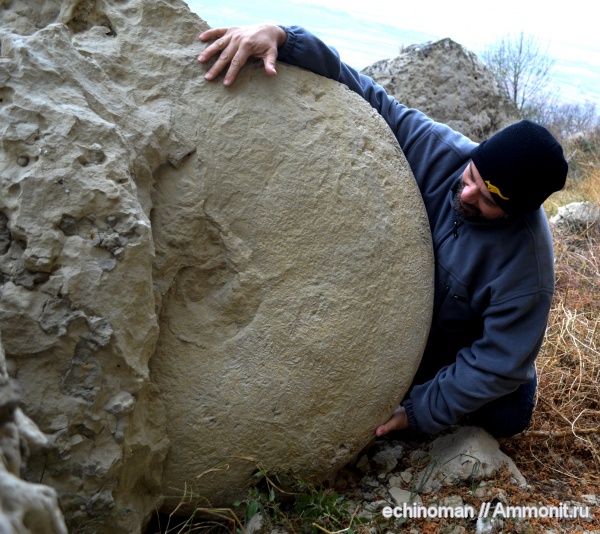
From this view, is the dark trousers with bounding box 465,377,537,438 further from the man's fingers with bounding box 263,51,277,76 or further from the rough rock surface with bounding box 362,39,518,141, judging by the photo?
the rough rock surface with bounding box 362,39,518,141

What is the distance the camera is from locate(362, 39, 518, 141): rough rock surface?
5434 mm

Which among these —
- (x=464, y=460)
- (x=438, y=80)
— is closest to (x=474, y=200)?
(x=464, y=460)

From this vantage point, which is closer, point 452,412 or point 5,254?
point 5,254

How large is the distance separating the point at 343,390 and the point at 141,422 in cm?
61

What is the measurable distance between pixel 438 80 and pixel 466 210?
134 inches

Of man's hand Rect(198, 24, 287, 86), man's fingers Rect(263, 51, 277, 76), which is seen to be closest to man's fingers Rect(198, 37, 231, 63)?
man's hand Rect(198, 24, 287, 86)

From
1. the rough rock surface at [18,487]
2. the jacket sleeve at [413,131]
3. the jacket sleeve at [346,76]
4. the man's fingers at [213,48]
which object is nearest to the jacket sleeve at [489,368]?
the jacket sleeve at [413,131]

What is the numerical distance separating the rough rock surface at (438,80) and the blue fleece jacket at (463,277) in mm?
2989

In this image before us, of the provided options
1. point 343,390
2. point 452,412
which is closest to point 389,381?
point 343,390

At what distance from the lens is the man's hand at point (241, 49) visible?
6.92 ft

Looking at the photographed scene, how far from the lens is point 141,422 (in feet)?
6.30

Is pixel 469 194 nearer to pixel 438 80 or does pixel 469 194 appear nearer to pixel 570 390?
pixel 570 390

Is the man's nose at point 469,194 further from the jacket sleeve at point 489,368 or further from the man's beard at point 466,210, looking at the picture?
the jacket sleeve at point 489,368

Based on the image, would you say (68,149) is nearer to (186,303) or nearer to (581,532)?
(186,303)
